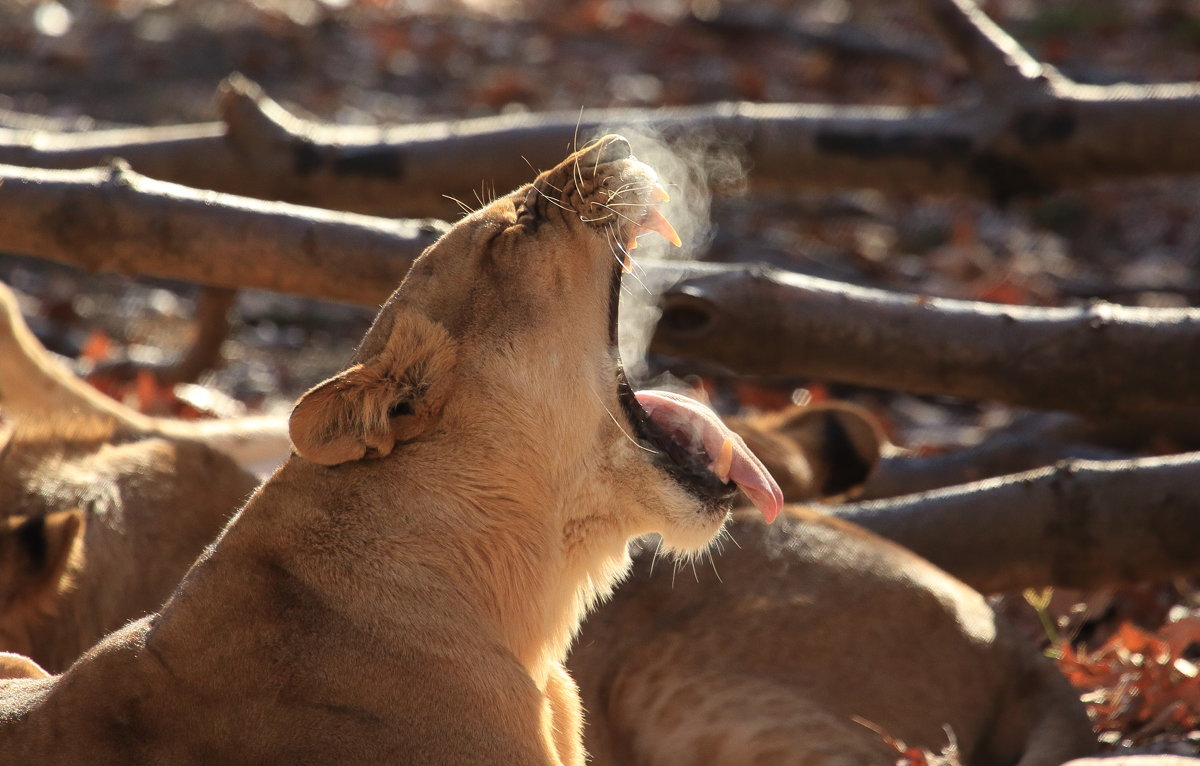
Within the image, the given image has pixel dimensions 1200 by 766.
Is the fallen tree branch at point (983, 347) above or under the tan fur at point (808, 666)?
above

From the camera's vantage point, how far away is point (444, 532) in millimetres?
2730

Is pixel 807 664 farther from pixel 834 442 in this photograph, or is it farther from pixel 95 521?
pixel 95 521

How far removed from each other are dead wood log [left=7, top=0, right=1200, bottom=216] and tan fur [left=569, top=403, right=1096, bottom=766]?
2.13 m

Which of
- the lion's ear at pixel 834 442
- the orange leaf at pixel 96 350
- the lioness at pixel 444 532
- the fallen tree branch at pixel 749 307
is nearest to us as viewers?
the lioness at pixel 444 532

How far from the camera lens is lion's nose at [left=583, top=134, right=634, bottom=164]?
2.93m

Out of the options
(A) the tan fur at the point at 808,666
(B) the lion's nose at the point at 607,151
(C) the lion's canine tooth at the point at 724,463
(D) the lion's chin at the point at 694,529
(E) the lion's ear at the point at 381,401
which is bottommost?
(A) the tan fur at the point at 808,666

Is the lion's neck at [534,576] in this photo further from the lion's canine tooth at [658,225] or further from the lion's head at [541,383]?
the lion's canine tooth at [658,225]

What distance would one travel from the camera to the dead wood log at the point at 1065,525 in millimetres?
4109

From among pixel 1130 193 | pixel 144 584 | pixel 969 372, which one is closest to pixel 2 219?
pixel 144 584

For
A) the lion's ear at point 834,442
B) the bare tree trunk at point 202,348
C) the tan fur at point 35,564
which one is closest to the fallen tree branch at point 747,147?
the bare tree trunk at point 202,348

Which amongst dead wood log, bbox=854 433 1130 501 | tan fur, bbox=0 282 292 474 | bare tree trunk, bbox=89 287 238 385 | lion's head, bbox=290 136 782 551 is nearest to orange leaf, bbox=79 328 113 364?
bare tree trunk, bbox=89 287 238 385

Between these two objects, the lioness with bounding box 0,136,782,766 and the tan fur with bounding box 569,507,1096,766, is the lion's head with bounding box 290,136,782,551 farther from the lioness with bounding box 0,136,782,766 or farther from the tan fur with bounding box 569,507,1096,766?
the tan fur with bounding box 569,507,1096,766

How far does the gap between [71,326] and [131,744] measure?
17.3 ft

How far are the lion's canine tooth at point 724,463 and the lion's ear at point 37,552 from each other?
61.3 inches
